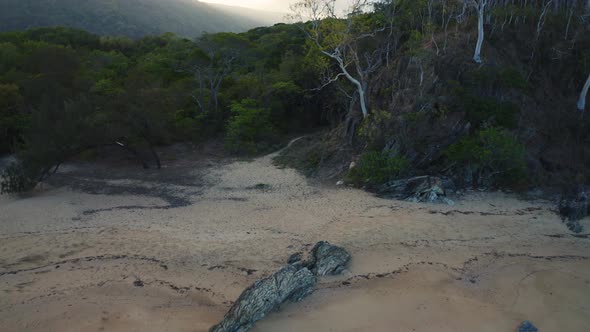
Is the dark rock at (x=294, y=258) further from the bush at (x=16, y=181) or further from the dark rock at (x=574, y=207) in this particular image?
the bush at (x=16, y=181)

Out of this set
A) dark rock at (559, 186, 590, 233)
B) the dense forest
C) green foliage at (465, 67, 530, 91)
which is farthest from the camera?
green foliage at (465, 67, 530, 91)

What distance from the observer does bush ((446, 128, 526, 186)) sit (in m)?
17.8

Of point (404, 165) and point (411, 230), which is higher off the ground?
point (404, 165)

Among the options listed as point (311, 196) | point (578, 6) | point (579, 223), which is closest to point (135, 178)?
point (311, 196)

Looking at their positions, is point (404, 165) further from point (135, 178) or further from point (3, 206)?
point (3, 206)

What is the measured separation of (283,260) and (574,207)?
12713 millimetres

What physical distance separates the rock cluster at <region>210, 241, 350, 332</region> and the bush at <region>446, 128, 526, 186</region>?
32.5 ft

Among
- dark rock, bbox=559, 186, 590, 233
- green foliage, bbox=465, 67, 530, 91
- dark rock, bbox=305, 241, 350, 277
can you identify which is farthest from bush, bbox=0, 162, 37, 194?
dark rock, bbox=559, 186, 590, 233

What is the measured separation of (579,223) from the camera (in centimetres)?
1488

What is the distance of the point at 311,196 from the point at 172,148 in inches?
558

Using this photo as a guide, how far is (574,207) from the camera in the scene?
15.8m

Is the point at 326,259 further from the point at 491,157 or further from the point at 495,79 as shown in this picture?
the point at 495,79

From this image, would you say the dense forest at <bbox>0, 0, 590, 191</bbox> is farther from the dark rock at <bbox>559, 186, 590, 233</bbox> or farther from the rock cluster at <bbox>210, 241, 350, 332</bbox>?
the rock cluster at <bbox>210, 241, 350, 332</bbox>

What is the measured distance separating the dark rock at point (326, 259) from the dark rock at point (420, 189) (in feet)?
20.8
